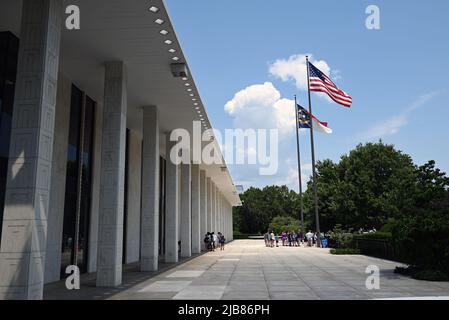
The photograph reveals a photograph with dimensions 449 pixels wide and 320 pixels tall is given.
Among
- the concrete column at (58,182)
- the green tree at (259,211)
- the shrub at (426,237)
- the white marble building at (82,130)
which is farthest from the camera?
the green tree at (259,211)

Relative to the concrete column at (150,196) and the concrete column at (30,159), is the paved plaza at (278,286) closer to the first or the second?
the concrete column at (150,196)

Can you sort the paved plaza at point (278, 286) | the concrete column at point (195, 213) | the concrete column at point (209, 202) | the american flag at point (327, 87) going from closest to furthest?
the paved plaza at point (278, 286), the american flag at point (327, 87), the concrete column at point (195, 213), the concrete column at point (209, 202)

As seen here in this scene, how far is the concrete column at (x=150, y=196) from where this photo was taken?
17688 millimetres

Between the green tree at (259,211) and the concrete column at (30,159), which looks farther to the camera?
the green tree at (259,211)

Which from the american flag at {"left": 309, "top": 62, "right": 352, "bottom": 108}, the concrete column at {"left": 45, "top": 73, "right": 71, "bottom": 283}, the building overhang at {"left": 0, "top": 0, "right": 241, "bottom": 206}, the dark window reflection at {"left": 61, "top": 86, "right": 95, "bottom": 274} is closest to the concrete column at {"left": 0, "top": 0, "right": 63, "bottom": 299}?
the building overhang at {"left": 0, "top": 0, "right": 241, "bottom": 206}

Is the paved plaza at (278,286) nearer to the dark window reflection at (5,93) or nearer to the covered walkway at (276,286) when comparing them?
the covered walkway at (276,286)

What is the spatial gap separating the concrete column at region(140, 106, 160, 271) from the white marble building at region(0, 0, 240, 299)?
5cm

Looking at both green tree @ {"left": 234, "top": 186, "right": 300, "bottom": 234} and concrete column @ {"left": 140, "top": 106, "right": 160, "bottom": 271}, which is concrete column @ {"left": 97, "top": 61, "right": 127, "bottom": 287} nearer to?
concrete column @ {"left": 140, "top": 106, "right": 160, "bottom": 271}

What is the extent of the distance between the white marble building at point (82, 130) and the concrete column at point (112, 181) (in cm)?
4

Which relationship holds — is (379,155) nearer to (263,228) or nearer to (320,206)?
(320,206)
